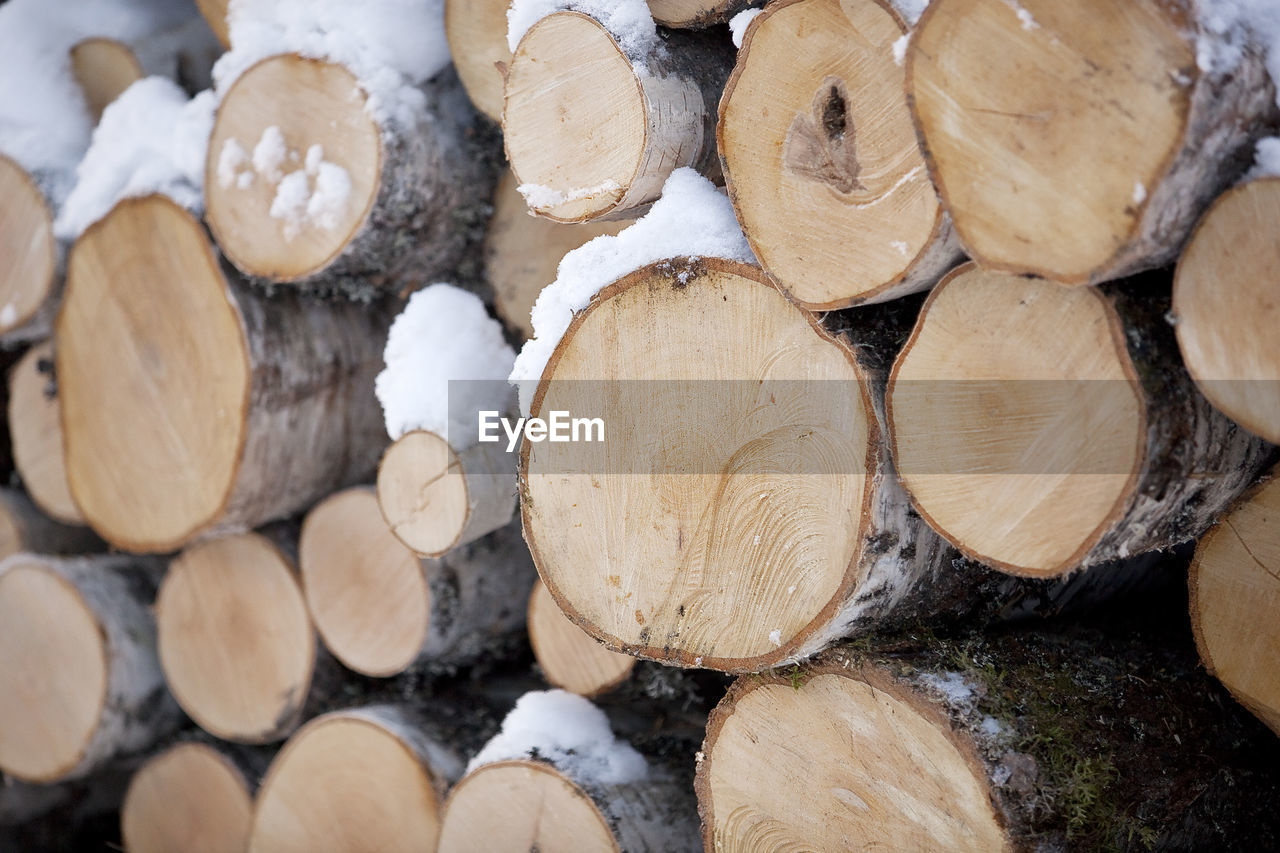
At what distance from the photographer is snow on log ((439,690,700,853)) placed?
1.63 meters

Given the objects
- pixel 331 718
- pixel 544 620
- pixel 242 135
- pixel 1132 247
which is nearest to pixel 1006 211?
pixel 1132 247

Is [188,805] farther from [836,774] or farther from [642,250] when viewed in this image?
[642,250]

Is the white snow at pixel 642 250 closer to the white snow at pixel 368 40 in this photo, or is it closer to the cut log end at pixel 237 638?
the white snow at pixel 368 40

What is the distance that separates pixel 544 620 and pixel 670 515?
2.05 ft

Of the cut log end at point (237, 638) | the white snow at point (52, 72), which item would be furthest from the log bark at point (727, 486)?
the white snow at point (52, 72)

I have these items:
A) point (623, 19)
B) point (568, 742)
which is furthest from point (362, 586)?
point (623, 19)

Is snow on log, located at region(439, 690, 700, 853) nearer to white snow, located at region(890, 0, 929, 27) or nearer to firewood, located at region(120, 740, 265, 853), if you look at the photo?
firewood, located at region(120, 740, 265, 853)

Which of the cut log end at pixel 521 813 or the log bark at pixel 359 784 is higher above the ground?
the cut log end at pixel 521 813

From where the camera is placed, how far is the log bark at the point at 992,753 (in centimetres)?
121

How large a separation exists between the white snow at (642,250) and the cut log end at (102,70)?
4.99ft

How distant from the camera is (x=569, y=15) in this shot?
1.38 m

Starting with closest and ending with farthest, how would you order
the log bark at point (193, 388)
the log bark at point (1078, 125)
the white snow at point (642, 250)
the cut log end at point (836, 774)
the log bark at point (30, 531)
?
1. the log bark at point (1078, 125)
2. the cut log end at point (836, 774)
3. the white snow at point (642, 250)
4. the log bark at point (193, 388)
5. the log bark at point (30, 531)

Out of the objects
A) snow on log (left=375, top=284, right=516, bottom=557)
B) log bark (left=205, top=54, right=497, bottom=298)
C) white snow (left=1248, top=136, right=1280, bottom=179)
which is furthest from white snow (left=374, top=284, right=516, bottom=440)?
white snow (left=1248, top=136, right=1280, bottom=179)

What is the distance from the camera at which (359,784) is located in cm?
202
